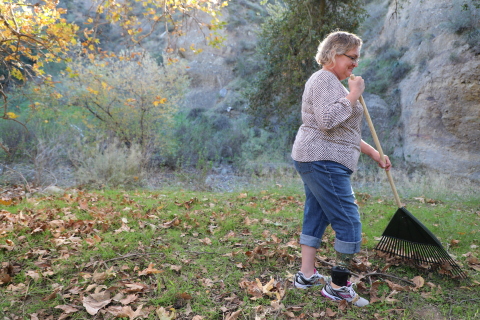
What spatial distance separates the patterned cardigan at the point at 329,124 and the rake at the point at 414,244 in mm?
573

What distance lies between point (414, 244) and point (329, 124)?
5.00 feet

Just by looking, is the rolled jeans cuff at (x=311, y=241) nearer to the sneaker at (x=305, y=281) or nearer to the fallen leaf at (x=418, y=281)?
the sneaker at (x=305, y=281)

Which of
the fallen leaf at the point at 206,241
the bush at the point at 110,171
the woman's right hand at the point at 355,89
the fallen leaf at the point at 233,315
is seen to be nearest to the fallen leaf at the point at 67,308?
the fallen leaf at the point at 233,315

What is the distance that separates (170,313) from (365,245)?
2244mm

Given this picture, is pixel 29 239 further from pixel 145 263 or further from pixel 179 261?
pixel 179 261

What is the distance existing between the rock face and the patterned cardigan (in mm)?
9018

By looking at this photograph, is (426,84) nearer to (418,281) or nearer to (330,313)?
(418,281)

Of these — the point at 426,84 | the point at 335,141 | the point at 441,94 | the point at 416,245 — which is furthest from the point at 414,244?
the point at 426,84

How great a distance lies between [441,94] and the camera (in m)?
12.3

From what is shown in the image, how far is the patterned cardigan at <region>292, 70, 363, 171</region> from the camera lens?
87.0 inches

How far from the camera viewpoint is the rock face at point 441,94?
11.5 m

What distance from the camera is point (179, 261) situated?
3.04m

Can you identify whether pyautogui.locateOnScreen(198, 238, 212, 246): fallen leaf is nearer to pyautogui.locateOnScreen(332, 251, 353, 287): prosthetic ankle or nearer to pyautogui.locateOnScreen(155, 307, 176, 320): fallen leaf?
pyautogui.locateOnScreen(155, 307, 176, 320): fallen leaf

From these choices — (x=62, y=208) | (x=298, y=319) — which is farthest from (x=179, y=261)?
(x=62, y=208)
